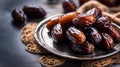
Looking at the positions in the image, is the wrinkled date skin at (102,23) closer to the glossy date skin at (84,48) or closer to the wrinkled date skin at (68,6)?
the glossy date skin at (84,48)

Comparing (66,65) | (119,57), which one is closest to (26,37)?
(66,65)

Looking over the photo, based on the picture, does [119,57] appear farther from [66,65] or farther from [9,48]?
[9,48]

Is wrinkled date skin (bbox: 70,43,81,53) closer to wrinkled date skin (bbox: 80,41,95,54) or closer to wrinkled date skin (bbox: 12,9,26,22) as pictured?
wrinkled date skin (bbox: 80,41,95,54)

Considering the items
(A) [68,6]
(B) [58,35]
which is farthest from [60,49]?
(A) [68,6]

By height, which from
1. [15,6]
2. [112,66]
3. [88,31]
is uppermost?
[15,6]

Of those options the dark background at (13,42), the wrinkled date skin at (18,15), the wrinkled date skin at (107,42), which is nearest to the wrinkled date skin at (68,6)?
the dark background at (13,42)

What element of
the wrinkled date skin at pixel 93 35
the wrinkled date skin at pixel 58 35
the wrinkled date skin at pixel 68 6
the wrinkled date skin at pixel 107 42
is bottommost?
the wrinkled date skin at pixel 107 42

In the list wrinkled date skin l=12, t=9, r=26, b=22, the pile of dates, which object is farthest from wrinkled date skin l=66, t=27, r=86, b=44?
wrinkled date skin l=12, t=9, r=26, b=22
